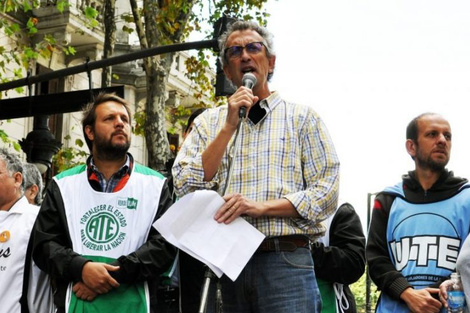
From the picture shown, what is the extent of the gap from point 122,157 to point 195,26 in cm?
1249

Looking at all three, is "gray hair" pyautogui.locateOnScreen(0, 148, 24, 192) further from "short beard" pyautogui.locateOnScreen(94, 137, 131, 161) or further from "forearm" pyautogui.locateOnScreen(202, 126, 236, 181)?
"forearm" pyautogui.locateOnScreen(202, 126, 236, 181)

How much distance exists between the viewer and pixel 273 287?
4.02 metres

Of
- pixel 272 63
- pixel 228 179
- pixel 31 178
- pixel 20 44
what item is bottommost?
pixel 228 179

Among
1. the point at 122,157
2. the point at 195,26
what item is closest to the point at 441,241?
the point at 122,157

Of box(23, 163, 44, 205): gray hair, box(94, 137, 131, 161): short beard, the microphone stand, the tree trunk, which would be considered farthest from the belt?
the tree trunk

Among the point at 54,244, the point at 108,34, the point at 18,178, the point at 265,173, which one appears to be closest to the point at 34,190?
the point at 18,178

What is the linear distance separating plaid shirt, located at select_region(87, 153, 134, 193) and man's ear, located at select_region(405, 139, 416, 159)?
1824mm

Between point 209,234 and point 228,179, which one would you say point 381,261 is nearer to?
point 209,234

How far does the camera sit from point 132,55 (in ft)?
32.1

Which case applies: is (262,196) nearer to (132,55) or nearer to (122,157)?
(122,157)

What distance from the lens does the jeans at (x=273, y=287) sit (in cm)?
400

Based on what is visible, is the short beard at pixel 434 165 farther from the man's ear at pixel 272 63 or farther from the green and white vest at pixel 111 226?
the green and white vest at pixel 111 226

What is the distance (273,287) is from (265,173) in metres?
0.59

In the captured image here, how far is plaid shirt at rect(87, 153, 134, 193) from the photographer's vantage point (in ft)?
16.9
